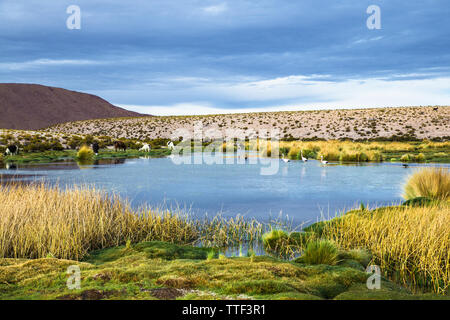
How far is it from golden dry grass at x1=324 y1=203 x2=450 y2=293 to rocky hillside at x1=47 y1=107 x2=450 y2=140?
53.2 m

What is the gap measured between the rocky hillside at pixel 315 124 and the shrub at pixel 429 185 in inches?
1865

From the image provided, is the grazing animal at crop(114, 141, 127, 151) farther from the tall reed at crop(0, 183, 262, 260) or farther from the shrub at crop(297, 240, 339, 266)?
the shrub at crop(297, 240, 339, 266)

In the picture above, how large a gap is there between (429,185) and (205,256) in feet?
26.9

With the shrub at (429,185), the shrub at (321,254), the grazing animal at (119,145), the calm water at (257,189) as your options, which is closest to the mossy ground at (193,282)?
Answer: the shrub at (321,254)

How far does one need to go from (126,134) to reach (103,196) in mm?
73444

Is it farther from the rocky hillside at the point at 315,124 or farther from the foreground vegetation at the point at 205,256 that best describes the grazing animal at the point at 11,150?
A: the rocky hillside at the point at 315,124

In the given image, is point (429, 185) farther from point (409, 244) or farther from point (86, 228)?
point (86, 228)

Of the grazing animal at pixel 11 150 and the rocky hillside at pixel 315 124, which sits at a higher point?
the rocky hillside at pixel 315 124

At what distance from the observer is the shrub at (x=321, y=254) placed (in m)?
6.47

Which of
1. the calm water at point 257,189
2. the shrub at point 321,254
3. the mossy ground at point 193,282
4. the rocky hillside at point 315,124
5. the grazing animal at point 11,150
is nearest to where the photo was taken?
the mossy ground at point 193,282

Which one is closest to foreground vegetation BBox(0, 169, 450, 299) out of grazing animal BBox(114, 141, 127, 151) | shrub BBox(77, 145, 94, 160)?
shrub BBox(77, 145, 94, 160)

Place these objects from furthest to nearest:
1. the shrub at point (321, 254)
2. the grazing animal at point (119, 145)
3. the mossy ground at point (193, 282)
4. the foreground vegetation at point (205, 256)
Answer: the grazing animal at point (119, 145)
the shrub at point (321, 254)
the foreground vegetation at point (205, 256)
the mossy ground at point (193, 282)
